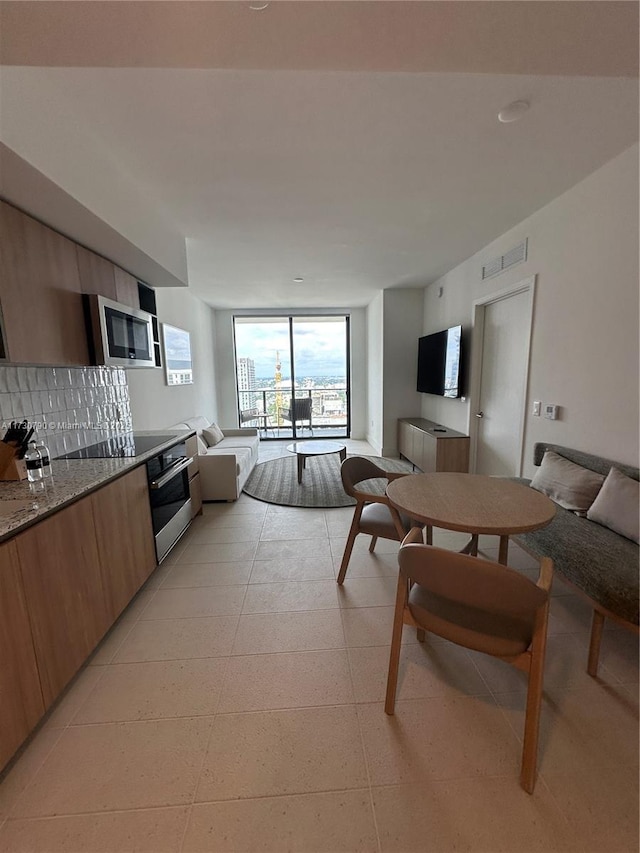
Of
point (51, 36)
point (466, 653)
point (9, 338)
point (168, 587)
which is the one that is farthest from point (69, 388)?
point (466, 653)

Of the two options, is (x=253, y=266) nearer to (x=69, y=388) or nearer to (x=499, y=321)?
(x=69, y=388)

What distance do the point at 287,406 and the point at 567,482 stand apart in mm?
5642

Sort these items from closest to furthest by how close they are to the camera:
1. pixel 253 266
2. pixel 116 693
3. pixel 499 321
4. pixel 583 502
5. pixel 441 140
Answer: pixel 116 693
pixel 441 140
pixel 583 502
pixel 499 321
pixel 253 266

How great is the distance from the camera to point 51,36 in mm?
1088

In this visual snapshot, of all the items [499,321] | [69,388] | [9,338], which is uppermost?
[499,321]

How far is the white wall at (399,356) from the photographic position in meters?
5.47

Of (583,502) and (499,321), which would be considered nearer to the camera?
(583,502)

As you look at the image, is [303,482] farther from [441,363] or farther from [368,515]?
[441,363]

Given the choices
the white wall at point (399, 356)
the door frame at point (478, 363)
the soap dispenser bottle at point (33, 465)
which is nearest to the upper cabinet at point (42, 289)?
the soap dispenser bottle at point (33, 465)

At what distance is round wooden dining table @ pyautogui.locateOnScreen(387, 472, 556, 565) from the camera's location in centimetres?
149

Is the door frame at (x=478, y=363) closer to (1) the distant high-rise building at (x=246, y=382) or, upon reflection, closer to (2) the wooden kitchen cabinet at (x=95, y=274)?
(2) the wooden kitchen cabinet at (x=95, y=274)

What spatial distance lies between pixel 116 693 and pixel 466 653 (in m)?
1.71

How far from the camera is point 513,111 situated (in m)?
1.66

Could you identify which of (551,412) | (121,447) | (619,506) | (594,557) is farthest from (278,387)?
(594,557)
